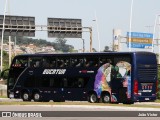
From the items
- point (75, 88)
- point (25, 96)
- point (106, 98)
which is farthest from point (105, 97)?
point (25, 96)

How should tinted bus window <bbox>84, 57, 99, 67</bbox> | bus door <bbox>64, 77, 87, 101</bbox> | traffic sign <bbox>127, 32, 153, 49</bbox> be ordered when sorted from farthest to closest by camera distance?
traffic sign <bbox>127, 32, 153, 49</bbox> → bus door <bbox>64, 77, 87, 101</bbox> → tinted bus window <bbox>84, 57, 99, 67</bbox>

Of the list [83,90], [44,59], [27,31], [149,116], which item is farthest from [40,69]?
[27,31]

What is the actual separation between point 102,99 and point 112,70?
233 centimetres

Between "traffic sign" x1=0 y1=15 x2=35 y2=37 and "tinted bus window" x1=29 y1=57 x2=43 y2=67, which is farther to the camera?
"traffic sign" x1=0 y1=15 x2=35 y2=37

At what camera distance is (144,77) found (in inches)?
1623

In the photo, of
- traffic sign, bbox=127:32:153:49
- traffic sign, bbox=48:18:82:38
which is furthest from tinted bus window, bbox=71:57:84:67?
traffic sign, bbox=127:32:153:49

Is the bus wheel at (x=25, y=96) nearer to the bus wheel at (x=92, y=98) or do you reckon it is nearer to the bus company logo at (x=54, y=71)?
the bus company logo at (x=54, y=71)

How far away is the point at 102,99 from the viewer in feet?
139

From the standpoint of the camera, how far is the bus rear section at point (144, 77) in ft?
133

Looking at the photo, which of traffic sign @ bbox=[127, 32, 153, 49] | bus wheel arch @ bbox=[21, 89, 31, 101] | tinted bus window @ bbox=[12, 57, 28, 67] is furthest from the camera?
traffic sign @ bbox=[127, 32, 153, 49]

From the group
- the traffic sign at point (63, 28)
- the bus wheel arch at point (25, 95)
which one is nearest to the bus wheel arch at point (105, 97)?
the bus wheel arch at point (25, 95)

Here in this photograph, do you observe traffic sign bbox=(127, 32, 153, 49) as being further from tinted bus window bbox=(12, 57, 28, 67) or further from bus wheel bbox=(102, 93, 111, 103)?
bus wheel bbox=(102, 93, 111, 103)

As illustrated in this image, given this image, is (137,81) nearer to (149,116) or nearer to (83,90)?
(83,90)

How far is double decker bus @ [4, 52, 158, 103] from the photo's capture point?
40781mm
